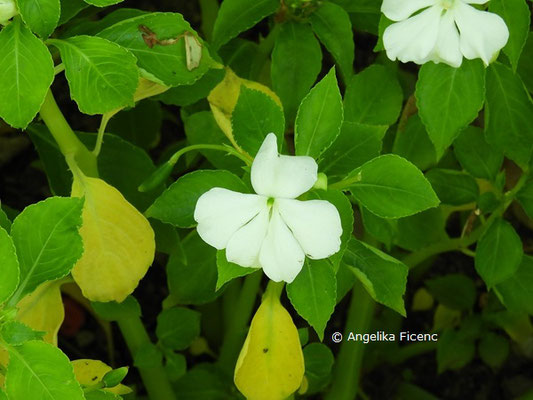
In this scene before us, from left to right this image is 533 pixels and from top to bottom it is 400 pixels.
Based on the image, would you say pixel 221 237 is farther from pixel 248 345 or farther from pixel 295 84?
pixel 295 84

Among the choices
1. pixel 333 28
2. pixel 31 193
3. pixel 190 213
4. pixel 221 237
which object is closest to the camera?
→ pixel 221 237

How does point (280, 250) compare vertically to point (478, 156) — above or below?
above

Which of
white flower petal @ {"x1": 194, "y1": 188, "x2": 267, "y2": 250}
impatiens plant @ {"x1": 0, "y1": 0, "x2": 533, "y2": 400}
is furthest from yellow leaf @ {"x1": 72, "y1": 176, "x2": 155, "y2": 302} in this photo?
white flower petal @ {"x1": 194, "y1": 188, "x2": 267, "y2": 250}

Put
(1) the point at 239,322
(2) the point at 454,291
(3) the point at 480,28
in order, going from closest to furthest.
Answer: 1. (3) the point at 480,28
2. (1) the point at 239,322
3. (2) the point at 454,291

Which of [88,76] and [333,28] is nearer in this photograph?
[88,76]

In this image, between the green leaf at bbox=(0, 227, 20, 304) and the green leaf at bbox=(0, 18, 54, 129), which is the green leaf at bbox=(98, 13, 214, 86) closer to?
the green leaf at bbox=(0, 18, 54, 129)

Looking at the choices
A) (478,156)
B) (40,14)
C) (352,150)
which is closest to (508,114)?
(478,156)

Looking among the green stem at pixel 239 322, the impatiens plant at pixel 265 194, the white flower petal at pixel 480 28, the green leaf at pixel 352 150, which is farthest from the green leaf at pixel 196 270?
the white flower petal at pixel 480 28

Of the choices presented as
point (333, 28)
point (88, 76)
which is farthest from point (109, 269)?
point (333, 28)

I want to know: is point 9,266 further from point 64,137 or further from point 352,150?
point 352,150
